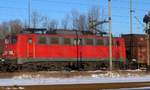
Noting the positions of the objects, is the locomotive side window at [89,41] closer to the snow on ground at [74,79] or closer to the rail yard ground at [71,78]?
the rail yard ground at [71,78]

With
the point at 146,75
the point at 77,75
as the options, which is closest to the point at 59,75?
the point at 77,75

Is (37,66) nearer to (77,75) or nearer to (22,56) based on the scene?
(22,56)

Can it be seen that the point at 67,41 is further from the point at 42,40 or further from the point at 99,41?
the point at 99,41

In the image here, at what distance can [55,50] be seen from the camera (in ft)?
138

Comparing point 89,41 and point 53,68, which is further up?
point 89,41

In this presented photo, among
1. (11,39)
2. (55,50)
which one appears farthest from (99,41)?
(11,39)

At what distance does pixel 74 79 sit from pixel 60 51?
33.0ft

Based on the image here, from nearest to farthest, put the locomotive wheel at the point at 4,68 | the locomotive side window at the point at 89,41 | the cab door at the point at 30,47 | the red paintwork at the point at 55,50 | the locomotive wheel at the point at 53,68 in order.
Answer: the locomotive wheel at the point at 4,68, the red paintwork at the point at 55,50, the cab door at the point at 30,47, the locomotive wheel at the point at 53,68, the locomotive side window at the point at 89,41

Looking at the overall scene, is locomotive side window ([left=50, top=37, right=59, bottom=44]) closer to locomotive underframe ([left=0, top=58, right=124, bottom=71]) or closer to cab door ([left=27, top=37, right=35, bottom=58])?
locomotive underframe ([left=0, top=58, right=124, bottom=71])

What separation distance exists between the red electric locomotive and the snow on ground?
7239mm

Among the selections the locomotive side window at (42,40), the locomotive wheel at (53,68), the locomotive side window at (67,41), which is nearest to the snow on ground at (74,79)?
the locomotive wheel at (53,68)

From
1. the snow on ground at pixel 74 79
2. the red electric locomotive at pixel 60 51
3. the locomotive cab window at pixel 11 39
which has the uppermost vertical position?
the locomotive cab window at pixel 11 39

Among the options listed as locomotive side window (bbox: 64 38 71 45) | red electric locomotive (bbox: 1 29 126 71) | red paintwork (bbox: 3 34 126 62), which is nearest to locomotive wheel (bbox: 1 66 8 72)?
red electric locomotive (bbox: 1 29 126 71)

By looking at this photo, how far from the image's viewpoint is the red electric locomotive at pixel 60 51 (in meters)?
39.8
